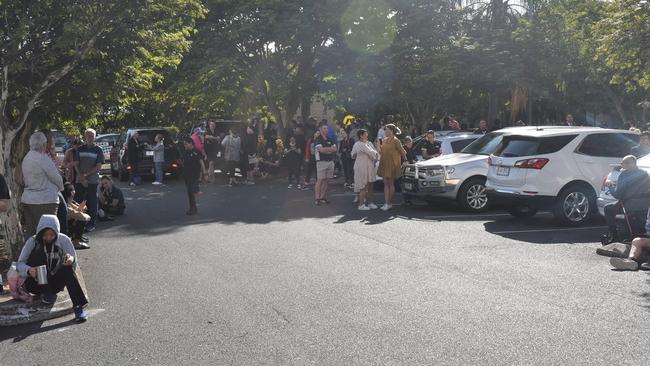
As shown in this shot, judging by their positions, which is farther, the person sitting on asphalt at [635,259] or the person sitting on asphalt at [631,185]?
the person sitting on asphalt at [631,185]

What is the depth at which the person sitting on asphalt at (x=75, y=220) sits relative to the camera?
11.6m

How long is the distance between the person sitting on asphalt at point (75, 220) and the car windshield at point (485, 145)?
8179mm

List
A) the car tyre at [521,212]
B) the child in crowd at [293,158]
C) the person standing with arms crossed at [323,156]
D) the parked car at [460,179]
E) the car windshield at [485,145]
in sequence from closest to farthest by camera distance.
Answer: the car tyre at [521,212] → the parked car at [460,179] → the car windshield at [485,145] → the person standing with arms crossed at [323,156] → the child in crowd at [293,158]

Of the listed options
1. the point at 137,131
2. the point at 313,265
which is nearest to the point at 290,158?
the point at 137,131

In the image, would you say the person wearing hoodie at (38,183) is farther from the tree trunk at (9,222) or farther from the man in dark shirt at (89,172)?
the man in dark shirt at (89,172)

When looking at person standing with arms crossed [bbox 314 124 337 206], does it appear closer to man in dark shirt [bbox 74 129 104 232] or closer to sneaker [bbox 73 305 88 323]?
man in dark shirt [bbox 74 129 104 232]

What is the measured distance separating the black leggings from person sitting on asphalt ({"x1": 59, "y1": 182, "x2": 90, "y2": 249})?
3.91m

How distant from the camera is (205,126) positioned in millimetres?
28297

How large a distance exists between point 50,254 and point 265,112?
33062 millimetres

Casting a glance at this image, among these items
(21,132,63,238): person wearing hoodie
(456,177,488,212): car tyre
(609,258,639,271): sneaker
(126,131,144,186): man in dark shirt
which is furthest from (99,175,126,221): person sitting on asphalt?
(609,258,639,271): sneaker

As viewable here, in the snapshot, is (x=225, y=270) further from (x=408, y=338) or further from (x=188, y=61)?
(x=188, y=61)

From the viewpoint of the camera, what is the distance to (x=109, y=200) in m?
16.0

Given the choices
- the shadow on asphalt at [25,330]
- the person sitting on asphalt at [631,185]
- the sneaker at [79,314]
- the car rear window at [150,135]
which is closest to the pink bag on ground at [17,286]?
the shadow on asphalt at [25,330]

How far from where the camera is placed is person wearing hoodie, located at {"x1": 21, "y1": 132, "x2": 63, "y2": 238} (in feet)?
31.1
